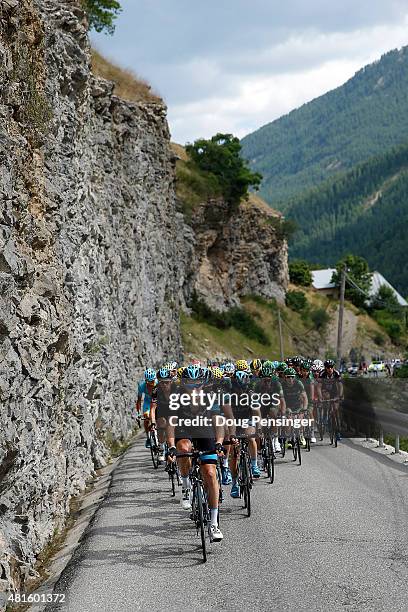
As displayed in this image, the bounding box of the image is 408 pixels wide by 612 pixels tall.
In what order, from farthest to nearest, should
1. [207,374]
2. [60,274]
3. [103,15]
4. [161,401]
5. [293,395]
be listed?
1. [103,15]
2. [293,395]
3. [60,274]
4. [161,401]
5. [207,374]

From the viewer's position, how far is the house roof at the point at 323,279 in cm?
13488

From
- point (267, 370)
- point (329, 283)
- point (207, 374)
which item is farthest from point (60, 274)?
point (329, 283)

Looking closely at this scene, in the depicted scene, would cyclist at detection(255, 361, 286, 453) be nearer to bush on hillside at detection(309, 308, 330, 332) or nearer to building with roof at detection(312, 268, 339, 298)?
bush on hillside at detection(309, 308, 330, 332)

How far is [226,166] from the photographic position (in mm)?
79562

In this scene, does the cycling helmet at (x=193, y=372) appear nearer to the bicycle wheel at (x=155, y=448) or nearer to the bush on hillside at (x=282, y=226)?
the bicycle wheel at (x=155, y=448)

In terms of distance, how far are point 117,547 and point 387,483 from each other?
529cm

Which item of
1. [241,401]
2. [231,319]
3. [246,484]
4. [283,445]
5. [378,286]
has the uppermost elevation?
[378,286]

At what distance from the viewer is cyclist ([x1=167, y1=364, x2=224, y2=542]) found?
902 centimetres

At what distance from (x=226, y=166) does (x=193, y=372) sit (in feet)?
233

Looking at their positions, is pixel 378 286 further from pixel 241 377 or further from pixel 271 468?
pixel 241 377

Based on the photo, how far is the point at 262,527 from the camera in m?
10.1

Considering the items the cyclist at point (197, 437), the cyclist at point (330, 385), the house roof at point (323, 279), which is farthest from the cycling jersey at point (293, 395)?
the house roof at point (323, 279)

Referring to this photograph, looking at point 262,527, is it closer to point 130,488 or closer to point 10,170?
point 130,488

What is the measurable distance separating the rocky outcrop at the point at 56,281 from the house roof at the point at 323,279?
107 m
